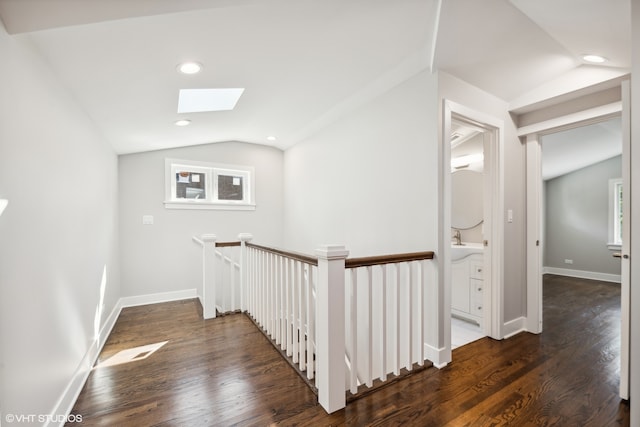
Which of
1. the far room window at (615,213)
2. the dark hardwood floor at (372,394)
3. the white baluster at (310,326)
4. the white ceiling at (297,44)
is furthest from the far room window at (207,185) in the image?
the far room window at (615,213)

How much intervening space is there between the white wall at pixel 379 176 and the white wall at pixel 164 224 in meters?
1.19

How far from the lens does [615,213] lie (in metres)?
5.35

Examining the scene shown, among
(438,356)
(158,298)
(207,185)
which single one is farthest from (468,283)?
(158,298)

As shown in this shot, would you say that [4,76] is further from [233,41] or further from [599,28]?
[599,28]

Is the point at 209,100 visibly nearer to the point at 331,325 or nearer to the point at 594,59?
the point at 331,325

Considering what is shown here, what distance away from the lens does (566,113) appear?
2.56 m

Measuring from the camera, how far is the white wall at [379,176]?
2.33 m

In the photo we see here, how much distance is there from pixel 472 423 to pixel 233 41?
257cm

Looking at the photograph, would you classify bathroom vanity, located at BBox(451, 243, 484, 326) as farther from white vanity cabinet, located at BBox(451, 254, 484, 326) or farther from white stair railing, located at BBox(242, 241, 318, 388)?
white stair railing, located at BBox(242, 241, 318, 388)

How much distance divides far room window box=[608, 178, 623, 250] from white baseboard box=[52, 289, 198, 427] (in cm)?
736

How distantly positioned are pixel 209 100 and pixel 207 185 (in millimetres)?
1882

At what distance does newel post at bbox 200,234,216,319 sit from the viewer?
11.0 ft

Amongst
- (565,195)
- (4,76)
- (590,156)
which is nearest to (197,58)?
(4,76)

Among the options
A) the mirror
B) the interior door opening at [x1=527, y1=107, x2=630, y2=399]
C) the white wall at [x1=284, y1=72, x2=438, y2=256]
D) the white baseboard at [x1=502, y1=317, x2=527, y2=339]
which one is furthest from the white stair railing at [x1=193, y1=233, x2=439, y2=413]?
the interior door opening at [x1=527, y1=107, x2=630, y2=399]
